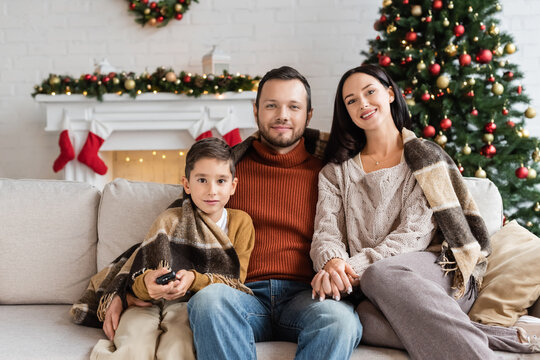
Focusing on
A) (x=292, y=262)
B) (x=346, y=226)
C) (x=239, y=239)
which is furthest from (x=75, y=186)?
(x=346, y=226)

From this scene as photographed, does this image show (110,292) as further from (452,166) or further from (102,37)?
(102,37)

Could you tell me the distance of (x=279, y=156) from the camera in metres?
1.79

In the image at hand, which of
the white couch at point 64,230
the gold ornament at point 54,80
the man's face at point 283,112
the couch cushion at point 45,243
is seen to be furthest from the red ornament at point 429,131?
the gold ornament at point 54,80

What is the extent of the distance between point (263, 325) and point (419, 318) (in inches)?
18.0

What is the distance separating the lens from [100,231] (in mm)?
1799

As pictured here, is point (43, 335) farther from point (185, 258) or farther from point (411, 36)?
point (411, 36)

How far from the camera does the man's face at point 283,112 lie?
1773 mm

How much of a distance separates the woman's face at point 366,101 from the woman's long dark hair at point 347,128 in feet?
0.19

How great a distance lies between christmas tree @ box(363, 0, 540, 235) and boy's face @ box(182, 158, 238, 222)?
5.42 feet

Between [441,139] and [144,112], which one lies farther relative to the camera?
[144,112]

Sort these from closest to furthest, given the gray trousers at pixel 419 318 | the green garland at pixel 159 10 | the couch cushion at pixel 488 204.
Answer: the gray trousers at pixel 419 318
the couch cushion at pixel 488 204
the green garland at pixel 159 10

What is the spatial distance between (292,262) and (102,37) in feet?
9.64

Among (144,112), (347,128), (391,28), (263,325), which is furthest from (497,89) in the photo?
(144,112)

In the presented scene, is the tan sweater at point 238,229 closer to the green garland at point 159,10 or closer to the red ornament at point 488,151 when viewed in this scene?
the red ornament at point 488,151
